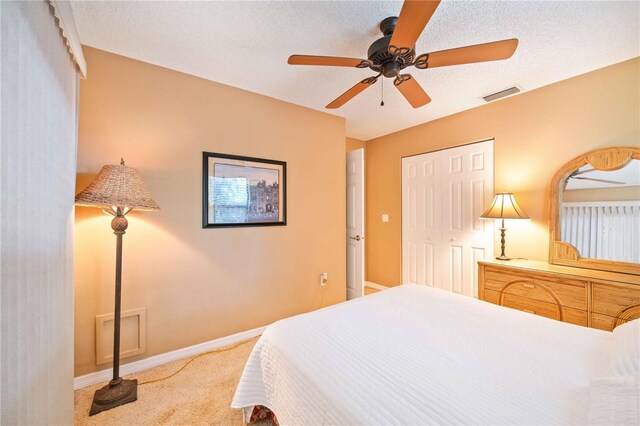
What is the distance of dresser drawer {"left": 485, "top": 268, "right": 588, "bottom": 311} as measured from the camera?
1918 mm

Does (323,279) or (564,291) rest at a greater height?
(564,291)

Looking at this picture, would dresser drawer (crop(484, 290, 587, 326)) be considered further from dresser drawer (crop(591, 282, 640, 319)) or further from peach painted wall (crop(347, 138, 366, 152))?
peach painted wall (crop(347, 138, 366, 152))

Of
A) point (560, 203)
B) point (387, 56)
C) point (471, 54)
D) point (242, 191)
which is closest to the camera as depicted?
point (471, 54)

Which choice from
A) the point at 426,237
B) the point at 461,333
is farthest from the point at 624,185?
the point at 461,333

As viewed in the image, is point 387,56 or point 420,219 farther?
point 420,219

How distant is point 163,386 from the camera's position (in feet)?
5.82

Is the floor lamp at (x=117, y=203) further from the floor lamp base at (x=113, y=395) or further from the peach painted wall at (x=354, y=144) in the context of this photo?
the peach painted wall at (x=354, y=144)

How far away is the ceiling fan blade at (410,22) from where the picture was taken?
1.03 metres

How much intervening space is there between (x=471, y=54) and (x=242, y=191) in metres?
2.00

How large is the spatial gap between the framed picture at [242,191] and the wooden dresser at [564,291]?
2.14m

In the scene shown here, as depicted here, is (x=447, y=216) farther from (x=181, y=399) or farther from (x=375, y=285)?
(x=181, y=399)

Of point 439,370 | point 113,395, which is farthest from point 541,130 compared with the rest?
point 113,395

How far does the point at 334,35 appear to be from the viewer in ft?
5.58

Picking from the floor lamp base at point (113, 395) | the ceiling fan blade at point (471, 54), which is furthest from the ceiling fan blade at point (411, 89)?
the floor lamp base at point (113, 395)
